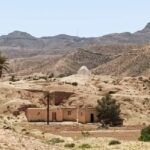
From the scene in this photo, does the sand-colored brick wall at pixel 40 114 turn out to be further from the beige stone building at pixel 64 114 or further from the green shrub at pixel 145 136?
the green shrub at pixel 145 136

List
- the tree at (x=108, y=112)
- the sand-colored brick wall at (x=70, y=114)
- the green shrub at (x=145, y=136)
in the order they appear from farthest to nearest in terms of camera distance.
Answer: the sand-colored brick wall at (x=70, y=114) → the tree at (x=108, y=112) → the green shrub at (x=145, y=136)

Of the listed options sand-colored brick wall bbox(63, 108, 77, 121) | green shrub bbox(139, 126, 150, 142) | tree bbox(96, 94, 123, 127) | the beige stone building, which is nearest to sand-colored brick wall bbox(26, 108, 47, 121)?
the beige stone building

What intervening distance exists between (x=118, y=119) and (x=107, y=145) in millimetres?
34272

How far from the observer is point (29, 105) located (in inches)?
2768

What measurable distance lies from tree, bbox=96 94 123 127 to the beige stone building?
1411 mm

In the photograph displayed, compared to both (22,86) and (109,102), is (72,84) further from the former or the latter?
(109,102)

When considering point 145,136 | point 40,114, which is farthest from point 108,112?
point 145,136

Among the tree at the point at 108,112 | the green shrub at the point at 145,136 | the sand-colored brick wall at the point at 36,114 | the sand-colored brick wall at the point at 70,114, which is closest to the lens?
the green shrub at the point at 145,136

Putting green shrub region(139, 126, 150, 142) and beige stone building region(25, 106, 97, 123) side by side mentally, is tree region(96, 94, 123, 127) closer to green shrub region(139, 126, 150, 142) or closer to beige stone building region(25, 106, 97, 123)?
beige stone building region(25, 106, 97, 123)

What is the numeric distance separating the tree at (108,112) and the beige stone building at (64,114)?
Answer: 1.41 meters

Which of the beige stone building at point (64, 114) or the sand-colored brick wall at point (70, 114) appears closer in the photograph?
the beige stone building at point (64, 114)

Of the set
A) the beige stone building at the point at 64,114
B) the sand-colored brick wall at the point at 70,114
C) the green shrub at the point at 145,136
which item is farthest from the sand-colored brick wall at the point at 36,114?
the green shrub at the point at 145,136

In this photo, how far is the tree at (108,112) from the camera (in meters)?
64.6

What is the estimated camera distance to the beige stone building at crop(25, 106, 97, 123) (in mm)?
66750
